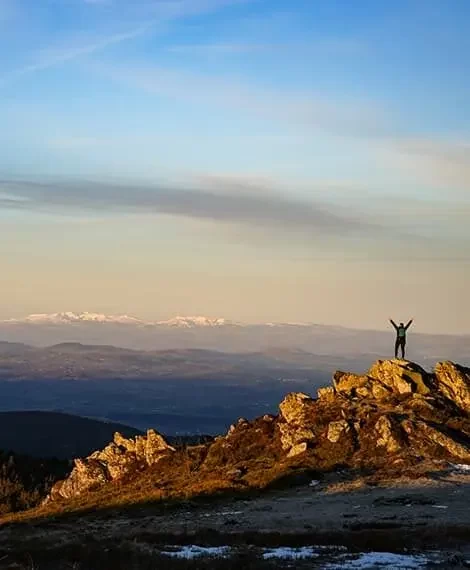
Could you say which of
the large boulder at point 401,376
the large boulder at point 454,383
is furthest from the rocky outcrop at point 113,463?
the large boulder at point 454,383

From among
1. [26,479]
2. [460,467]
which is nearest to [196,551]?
[460,467]

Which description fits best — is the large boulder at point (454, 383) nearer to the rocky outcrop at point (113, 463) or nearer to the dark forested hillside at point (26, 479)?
the rocky outcrop at point (113, 463)

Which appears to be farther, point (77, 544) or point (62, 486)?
point (62, 486)

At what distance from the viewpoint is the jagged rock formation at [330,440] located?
6725 cm

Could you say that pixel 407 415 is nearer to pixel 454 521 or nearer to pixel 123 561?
pixel 454 521

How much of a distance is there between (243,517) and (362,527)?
12.2 meters

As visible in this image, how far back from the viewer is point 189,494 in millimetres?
63094

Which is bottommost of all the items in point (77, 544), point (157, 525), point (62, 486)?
point (62, 486)

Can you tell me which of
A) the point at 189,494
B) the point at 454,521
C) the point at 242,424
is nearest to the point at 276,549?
the point at 454,521

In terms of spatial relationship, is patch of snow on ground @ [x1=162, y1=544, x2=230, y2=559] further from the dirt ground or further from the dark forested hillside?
the dark forested hillside

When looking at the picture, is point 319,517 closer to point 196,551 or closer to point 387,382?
point 196,551

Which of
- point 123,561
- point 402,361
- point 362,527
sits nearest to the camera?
point 123,561

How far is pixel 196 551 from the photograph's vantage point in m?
30.7

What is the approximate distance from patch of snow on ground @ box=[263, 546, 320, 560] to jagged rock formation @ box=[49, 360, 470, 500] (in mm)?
32990
